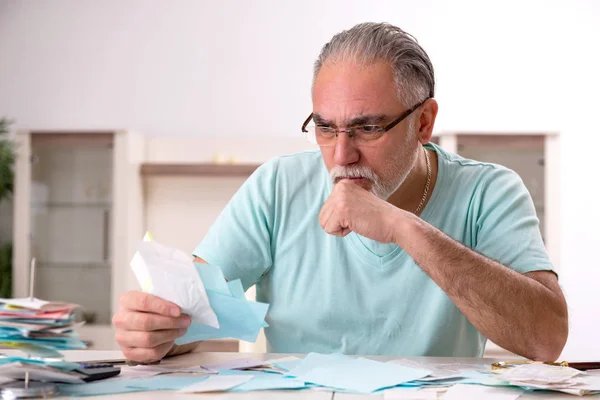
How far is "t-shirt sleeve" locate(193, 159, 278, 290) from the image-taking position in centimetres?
172

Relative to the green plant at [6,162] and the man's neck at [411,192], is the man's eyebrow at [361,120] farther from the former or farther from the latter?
the green plant at [6,162]

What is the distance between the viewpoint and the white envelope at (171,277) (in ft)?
3.67

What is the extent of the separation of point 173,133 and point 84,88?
2.25ft

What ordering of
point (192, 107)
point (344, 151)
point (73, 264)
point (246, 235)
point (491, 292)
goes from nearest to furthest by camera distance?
point (491, 292)
point (344, 151)
point (246, 235)
point (73, 264)
point (192, 107)

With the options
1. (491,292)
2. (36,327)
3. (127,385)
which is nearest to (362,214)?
(491,292)

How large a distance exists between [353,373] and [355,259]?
0.53 m

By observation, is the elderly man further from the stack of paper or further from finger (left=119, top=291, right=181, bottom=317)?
the stack of paper

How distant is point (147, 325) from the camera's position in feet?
3.93

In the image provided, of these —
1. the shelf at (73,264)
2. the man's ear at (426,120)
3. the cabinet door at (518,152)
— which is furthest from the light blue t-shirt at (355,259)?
the shelf at (73,264)

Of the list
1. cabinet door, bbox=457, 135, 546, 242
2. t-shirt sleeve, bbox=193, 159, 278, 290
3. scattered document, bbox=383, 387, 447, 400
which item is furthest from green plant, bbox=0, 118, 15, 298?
scattered document, bbox=383, 387, 447, 400

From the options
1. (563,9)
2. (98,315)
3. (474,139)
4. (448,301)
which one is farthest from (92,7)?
(448,301)

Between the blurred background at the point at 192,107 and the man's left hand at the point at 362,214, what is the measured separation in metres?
3.05

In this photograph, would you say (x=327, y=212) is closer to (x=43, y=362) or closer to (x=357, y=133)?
(x=357, y=133)

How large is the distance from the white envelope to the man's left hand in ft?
1.22
